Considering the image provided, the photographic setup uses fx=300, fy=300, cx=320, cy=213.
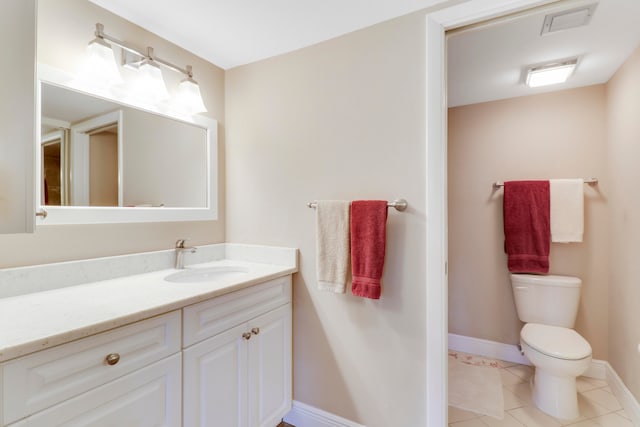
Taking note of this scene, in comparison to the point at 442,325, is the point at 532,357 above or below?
below

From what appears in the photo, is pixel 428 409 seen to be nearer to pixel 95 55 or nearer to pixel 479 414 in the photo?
pixel 479 414

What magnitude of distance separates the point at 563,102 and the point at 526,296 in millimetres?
1448

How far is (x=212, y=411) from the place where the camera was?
1212 millimetres

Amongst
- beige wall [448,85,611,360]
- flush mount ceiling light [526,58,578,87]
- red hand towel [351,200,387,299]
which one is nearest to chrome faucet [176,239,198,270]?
red hand towel [351,200,387,299]

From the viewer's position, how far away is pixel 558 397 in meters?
1.77

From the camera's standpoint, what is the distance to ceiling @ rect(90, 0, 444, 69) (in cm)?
139

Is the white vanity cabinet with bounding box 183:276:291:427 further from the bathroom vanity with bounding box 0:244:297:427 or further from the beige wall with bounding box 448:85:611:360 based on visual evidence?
the beige wall with bounding box 448:85:611:360

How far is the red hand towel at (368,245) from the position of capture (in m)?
1.41

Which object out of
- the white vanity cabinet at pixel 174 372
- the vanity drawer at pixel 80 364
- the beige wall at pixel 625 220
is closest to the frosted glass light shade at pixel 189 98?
the white vanity cabinet at pixel 174 372

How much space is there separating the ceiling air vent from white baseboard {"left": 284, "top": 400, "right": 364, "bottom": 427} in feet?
7.26

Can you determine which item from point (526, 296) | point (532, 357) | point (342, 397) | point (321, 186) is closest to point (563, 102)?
point (526, 296)

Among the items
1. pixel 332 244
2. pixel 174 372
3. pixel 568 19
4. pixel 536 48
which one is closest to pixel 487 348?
pixel 332 244

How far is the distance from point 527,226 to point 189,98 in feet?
8.03

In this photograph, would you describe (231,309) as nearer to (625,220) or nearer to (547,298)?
(547,298)
